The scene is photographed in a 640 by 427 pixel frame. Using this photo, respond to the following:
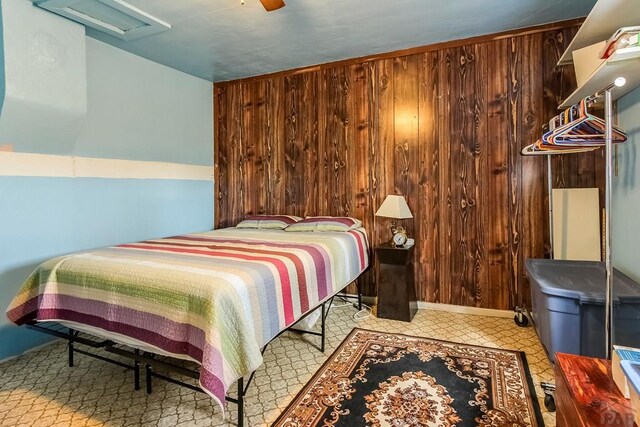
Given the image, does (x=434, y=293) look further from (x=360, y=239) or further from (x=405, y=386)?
(x=405, y=386)

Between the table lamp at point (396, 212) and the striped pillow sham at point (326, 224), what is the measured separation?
0.33 meters

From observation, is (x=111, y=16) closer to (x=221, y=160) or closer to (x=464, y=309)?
(x=221, y=160)

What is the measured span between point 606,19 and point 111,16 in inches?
132

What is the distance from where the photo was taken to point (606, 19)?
6.42 ft

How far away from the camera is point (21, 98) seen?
8.12ft

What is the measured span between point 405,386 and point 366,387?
23 cm

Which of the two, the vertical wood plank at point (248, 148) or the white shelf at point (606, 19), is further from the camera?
the vertical wood plank at point (248, 148)

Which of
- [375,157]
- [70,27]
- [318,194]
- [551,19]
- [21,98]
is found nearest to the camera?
[21,98]

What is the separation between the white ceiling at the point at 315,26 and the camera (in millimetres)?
2666

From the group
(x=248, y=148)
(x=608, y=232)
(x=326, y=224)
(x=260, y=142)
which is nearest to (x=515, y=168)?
Answer: (x=608, y=232)

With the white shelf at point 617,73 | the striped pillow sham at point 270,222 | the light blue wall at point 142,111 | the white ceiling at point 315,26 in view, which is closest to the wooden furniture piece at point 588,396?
the white shelf at point 617,73

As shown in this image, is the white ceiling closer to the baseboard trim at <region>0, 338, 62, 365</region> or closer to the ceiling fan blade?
the ceiling fan blade

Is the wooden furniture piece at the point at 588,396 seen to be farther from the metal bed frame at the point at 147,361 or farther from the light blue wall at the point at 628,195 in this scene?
the metal bed frame at the point at 147,361

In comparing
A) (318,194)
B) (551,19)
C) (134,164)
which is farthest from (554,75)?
(134,164)
